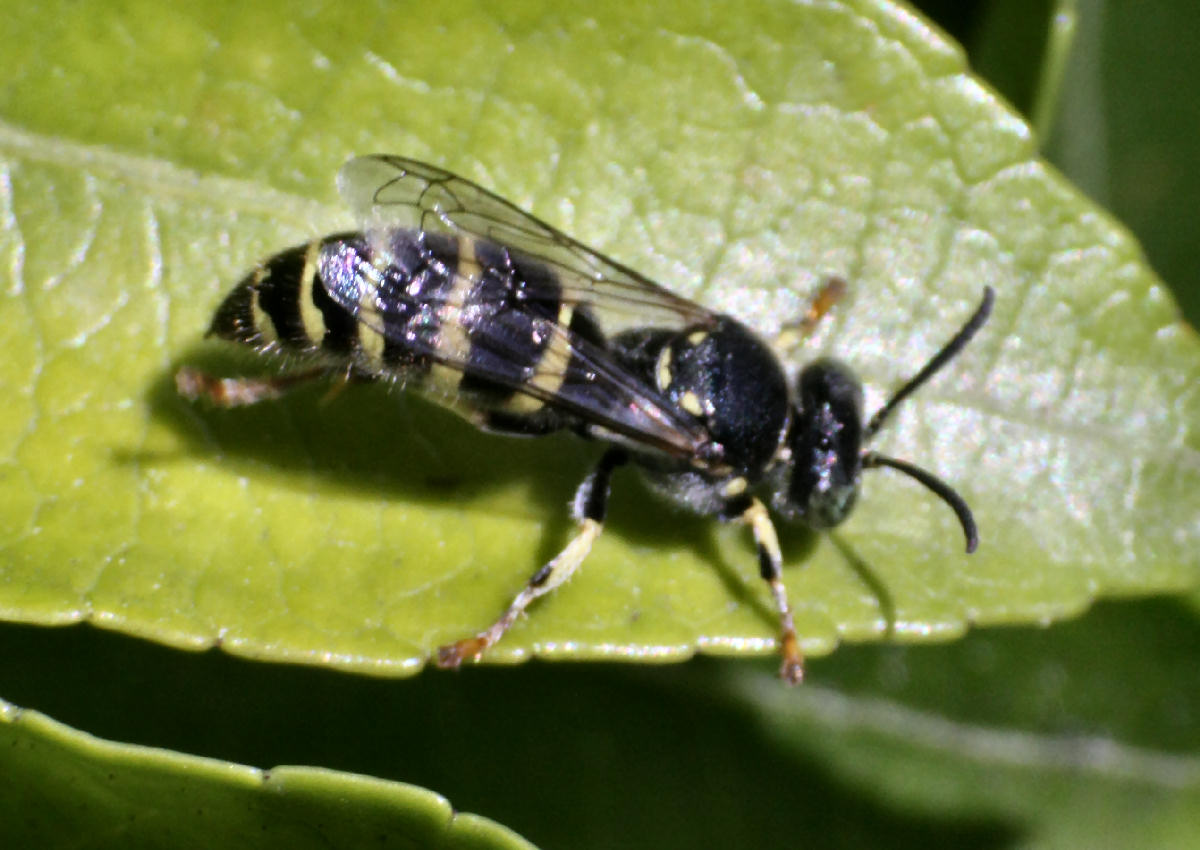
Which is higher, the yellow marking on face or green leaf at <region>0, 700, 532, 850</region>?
the yellow marking on face

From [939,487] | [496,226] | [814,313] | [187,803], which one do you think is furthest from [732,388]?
[187,803]

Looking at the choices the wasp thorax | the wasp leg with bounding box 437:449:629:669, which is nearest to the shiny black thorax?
the wasp thorax

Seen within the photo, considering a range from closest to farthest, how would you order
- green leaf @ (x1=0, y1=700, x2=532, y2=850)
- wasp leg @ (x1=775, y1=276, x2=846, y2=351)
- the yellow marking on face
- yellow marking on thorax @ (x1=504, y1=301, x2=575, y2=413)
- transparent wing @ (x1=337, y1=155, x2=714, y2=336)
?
1. green leaf @ (x1=0, y1=700, x2=532, y2=850)
2. transparent wing @ (x1=337, y1=155, x2=714, y2=336)
3. wasp leg @ (x1=775, y1=276, x2=846, y2=351)
4. yellow marking on thorax @ (x1=504, y1=301, x2=575, y2=413)
5. the yellow marking on face

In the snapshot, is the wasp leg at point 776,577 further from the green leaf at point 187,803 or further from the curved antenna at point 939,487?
the green leaf at point 187,803

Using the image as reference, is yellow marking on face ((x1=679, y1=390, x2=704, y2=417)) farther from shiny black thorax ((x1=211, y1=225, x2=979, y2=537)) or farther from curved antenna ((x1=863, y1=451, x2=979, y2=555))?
curved antenna ((x1=863, y1=451, x2=979, y2=555))

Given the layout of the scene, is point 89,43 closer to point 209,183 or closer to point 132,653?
point 209,183

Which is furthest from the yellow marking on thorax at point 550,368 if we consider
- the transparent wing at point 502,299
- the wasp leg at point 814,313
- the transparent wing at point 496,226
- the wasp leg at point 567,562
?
the wasp leg at point 814,313

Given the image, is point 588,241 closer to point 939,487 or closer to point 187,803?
point 939,487
